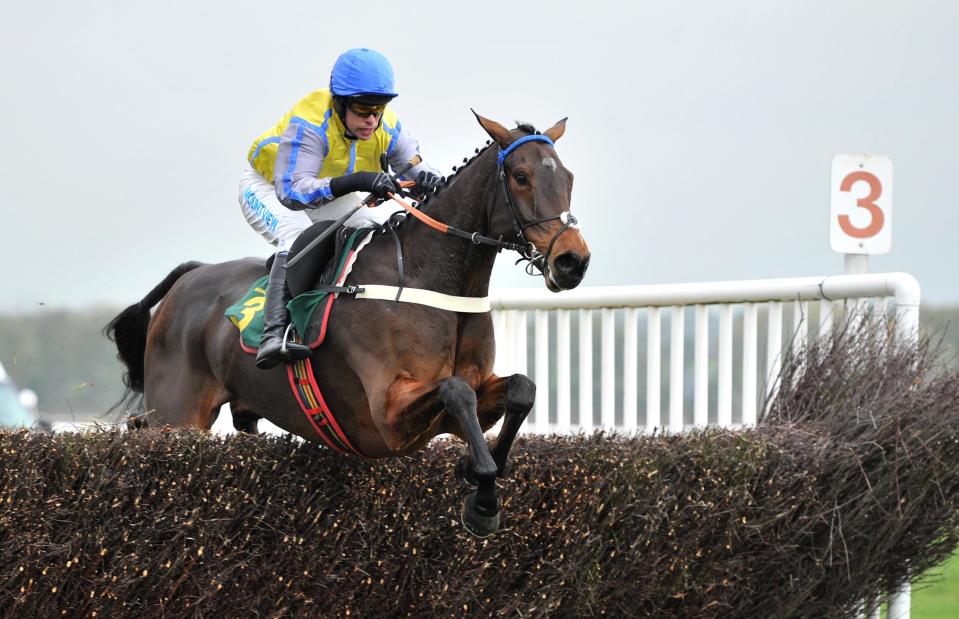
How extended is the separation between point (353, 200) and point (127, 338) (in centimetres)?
223

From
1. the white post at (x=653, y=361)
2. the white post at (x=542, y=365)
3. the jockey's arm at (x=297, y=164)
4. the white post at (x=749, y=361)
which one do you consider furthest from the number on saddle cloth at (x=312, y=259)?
the white post at (x=542, y=365)

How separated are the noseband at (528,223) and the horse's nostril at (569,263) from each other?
0.06 m

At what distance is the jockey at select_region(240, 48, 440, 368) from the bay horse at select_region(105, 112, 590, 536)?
24 centimetres

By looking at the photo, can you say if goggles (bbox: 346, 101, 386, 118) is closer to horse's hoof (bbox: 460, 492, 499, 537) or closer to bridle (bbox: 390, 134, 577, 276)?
bridle (bbox: 390, 134, 577, 276)

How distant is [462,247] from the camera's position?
4.66m

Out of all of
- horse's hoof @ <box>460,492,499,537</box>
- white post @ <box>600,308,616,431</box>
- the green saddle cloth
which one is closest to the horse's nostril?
horse's hoof @ <box>460,492,499,537</box>

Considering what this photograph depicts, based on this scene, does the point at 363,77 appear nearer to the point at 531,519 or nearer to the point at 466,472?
the point at 466,472

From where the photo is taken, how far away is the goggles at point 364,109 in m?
4.84

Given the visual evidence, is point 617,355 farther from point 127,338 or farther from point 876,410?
point 127,338

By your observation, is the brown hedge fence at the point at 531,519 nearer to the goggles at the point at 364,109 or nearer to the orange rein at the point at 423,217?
the orange rein at the point at 423,217

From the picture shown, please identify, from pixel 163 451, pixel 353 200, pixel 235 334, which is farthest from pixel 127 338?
pixel 163 451

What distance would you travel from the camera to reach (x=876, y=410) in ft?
18.0

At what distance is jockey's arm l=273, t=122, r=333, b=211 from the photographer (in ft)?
15.9

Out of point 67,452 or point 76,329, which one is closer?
point 67,452
